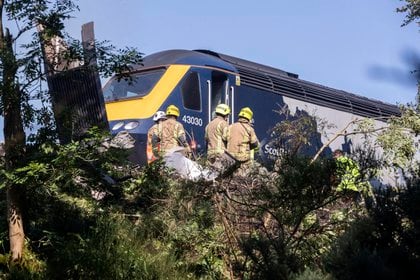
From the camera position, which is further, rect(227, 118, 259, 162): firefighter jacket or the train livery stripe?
the train livery stripe

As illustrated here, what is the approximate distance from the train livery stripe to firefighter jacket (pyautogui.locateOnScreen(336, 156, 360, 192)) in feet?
27.2

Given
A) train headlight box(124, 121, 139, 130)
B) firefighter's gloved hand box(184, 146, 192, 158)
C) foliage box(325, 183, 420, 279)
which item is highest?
train headlight box(124, 121, 139, 130)

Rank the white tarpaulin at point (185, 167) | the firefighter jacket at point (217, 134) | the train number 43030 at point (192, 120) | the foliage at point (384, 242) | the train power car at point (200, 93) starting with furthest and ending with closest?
the train number 43030 at point (192, 120) → the train power car at point (200, 93) → the firefighter jacket at point (217, 134) → the white tarpaulin at point (185, 167) → the foliage at point (384, 242)

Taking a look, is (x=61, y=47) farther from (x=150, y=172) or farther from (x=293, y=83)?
(x=293, y=83)

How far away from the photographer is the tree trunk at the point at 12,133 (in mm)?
7293

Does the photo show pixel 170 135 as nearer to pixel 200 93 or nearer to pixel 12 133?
pixel 200 93

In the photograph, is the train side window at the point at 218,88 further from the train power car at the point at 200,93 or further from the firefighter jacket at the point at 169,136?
the firefighter jacket at the point at 169,136

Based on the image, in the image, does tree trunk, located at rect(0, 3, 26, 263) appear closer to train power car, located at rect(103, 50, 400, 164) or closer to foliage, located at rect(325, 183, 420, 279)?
foliage, located at rect(325, 183, 420, 279)

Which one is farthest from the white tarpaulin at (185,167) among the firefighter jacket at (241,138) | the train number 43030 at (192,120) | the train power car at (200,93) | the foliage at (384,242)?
the train number 43030 at (192,120)

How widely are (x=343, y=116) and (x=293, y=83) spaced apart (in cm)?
166

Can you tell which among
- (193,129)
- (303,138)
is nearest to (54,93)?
(303,138)

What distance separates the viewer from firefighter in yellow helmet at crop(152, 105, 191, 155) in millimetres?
11547

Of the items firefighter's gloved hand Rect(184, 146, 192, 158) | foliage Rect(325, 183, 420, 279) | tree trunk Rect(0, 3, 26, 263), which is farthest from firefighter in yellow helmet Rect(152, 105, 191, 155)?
foliage Rect(325, 183, 420, 279)

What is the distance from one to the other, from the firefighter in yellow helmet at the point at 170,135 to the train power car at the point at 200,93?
793 mm
